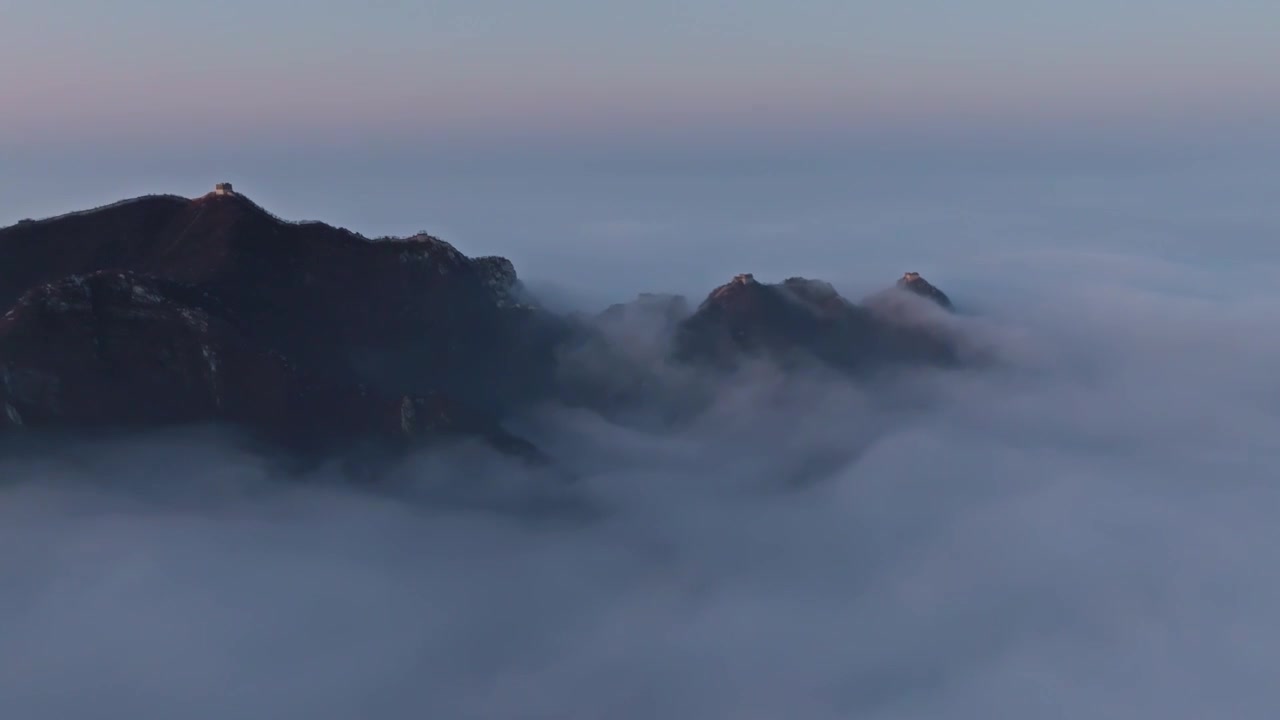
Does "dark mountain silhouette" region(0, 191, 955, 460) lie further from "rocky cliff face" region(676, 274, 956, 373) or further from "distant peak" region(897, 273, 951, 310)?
"distant peak" region(897, 273, 951, 310)

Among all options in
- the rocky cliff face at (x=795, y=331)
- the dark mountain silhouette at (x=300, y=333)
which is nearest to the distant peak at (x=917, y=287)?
the rocky cliff face at (x=795, y=331)

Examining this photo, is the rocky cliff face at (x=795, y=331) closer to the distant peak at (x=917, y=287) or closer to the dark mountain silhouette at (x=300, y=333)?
the dark mountain silhouette at (x=300, y=333)

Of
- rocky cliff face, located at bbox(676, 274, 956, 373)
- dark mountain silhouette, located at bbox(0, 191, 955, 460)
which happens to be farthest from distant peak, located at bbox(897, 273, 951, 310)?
dark mountain silhouette, located at bbox(0, 191, 955, 460)

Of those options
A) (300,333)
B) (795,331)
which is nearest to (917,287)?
(795,331)

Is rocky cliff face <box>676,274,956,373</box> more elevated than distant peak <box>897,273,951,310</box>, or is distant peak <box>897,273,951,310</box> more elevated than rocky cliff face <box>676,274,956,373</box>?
distant peak <box>897,273,951,310</box>

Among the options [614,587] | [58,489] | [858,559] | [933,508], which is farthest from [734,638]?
[58,489]

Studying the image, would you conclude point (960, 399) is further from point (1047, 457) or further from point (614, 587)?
point (614, 587)

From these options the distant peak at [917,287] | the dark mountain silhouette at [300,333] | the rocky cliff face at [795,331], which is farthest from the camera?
the distant peak at [917,287]

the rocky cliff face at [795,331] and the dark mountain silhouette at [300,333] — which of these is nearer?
the dark mountain silhouette at [300,333]

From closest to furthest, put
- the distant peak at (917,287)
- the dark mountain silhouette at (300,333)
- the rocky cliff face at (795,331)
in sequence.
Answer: the dark mountain silhouette at (300,333) < the rocky cliff face at (795,331) < the distant peak at (917,287)
